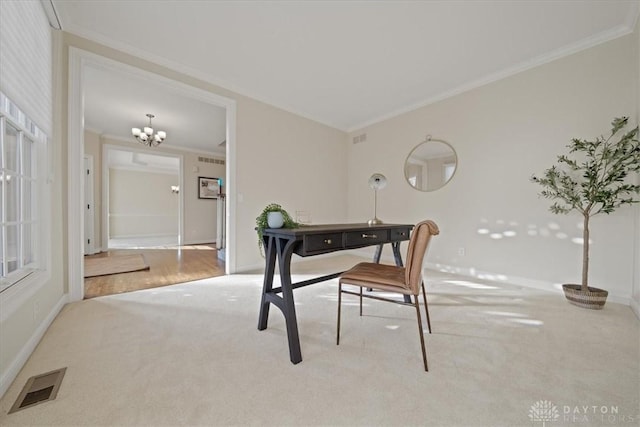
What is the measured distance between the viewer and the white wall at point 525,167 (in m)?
2.43

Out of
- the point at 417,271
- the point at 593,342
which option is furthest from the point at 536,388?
the point at 593,342

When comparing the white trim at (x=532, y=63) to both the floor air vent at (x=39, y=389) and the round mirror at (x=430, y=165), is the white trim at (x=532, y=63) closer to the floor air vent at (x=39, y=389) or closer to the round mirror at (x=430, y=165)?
the round mirror at (x=430, y=165)

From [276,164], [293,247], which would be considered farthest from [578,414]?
[276,164]

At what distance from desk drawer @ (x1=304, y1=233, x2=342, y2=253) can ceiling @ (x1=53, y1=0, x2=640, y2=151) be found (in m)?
2.02

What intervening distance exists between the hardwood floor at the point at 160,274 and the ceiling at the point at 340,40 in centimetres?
264

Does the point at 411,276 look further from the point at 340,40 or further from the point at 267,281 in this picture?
the point at 340,40

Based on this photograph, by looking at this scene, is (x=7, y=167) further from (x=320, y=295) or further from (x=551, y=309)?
(x=551, y=309)

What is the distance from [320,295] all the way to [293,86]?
9.49ft

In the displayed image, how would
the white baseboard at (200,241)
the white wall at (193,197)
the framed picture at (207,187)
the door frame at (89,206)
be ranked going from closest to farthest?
the door frame at (89,206)
the white wall at (193,197)
the white baseboard at (200,241)
the framed picture at (207,187)

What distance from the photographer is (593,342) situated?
1697mm

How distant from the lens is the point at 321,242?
165 centimetres

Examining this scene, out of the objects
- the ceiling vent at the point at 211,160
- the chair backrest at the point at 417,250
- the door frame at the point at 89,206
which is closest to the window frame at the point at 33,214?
the chair backrest at the point at 417,250

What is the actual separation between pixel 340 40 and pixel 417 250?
2327mm

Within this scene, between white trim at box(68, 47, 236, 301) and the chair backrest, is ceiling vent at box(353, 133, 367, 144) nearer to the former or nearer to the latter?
the chair backrest
